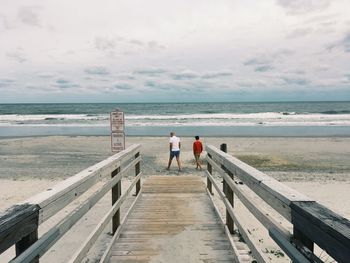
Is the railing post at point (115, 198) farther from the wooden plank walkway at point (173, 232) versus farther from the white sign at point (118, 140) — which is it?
the white sign at point (118, 140)

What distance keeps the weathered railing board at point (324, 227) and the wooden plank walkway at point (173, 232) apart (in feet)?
8.05

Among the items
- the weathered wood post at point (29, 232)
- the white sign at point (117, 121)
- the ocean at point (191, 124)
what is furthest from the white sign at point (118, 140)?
the ocean at point (191, 124)

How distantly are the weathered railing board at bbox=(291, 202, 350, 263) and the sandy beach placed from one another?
4103 mm

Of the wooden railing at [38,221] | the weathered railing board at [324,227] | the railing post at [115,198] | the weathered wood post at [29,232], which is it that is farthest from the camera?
the railing post at [115,198]

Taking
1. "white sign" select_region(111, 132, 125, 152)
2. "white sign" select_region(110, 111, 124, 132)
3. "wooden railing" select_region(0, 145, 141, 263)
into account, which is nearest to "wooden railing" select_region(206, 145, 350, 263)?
"wooden railing" select_region(0, 145, 141, 263)

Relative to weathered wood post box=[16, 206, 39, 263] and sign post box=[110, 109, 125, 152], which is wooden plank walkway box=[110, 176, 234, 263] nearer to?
sign post box=[110, 109, 125, 152]

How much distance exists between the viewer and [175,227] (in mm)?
5633

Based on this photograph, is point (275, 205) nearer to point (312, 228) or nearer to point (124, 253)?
point (312, 228)

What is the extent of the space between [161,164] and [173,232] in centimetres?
1103

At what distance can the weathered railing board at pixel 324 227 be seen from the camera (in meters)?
1.55

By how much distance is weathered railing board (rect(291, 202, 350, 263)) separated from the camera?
1.55m

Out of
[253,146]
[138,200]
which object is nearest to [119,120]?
[138,200]

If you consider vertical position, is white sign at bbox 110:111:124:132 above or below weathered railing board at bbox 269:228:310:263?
above

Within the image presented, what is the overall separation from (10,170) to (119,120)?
28.9ft
